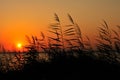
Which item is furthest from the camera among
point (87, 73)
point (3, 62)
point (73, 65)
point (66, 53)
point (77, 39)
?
point (3, 62)

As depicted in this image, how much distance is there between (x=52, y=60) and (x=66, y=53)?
0.62 m

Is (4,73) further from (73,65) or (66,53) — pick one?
(73,65)

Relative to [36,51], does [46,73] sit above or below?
below

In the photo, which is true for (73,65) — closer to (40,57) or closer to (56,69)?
(56,69)

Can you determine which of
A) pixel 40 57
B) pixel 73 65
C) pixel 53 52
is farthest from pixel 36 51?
pixel 73 65

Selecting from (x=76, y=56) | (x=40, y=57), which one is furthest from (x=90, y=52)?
(x=40, y=57)

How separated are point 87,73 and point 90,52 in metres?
2.01

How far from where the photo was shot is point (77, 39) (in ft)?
37.5

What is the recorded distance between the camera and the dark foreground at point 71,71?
8.43 metres

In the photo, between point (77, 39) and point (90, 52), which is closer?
point (90, 52)

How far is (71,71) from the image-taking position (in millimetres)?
8836

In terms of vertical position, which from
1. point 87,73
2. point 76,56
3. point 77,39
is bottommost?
point 87,73

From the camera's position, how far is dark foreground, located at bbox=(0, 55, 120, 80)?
8.43 meters

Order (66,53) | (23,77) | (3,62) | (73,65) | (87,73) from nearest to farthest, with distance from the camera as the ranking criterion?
(87,73), (73,65), (23,77), (66,53), (3,62)
